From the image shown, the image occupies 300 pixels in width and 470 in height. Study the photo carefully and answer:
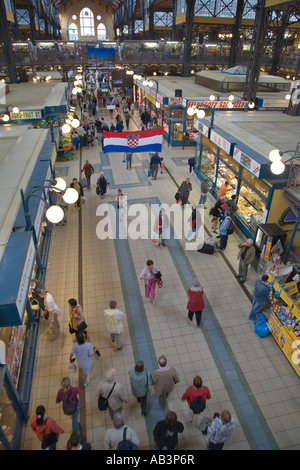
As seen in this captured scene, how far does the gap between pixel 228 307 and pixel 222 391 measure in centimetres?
240

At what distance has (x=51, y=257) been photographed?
10125 mm

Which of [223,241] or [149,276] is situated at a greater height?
[149,276]

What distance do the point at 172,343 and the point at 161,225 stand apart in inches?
159

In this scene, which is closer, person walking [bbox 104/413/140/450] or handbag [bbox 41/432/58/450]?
person walking [bbox 104/413/140/450]

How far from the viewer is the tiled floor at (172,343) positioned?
571 centimetres

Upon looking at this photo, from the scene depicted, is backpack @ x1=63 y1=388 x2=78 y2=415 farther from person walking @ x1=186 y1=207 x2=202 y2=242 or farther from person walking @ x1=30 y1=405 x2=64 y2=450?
person walking @ x1=186 y1=207 x2=202 y2=242

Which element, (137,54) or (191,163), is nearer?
(191,163)

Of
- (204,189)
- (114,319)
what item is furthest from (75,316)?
(204,189)

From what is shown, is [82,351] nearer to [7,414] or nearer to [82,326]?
[82,326]

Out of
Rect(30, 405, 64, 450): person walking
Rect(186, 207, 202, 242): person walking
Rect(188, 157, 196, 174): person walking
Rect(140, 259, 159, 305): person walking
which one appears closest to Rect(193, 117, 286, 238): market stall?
Rect(188, 157, 196, 174): person walking

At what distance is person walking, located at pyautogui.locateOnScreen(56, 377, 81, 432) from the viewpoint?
507cm

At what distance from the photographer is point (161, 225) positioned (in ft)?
33.2

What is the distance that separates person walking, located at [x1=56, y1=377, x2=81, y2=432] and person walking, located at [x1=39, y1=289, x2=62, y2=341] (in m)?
2.16
